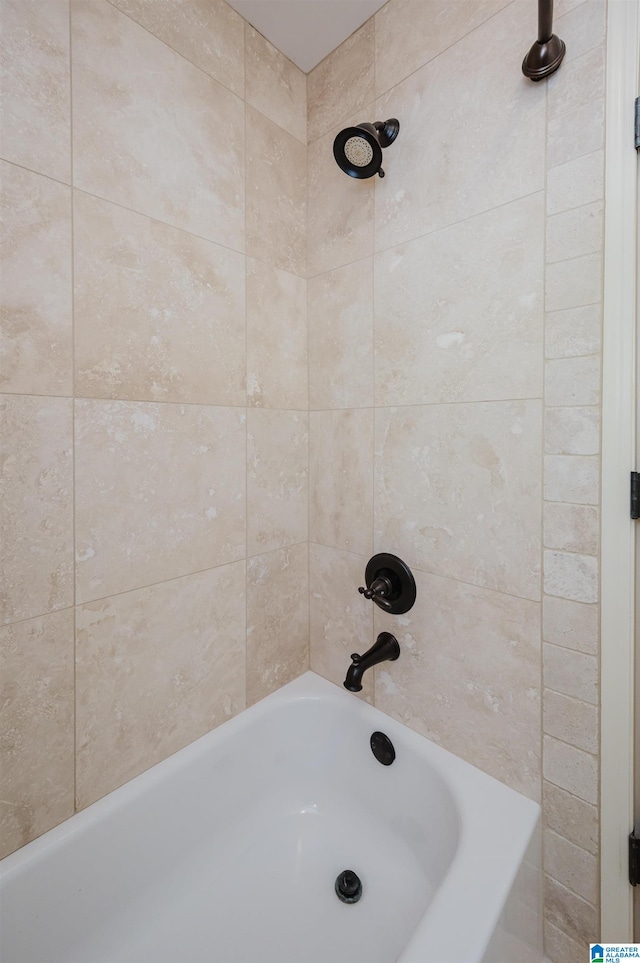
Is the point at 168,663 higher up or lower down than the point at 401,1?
lower down

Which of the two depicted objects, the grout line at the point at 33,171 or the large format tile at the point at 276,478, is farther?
the large format tile at the point at 276,478

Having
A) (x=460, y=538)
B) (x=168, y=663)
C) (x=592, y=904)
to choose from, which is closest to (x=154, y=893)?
(x=168, y=663)

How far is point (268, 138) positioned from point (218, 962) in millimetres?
2278

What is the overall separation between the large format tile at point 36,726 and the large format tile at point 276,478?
1.88 feet

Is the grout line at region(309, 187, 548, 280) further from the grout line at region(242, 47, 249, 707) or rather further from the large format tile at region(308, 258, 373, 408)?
the grout line at region(242, 47, 249, 707)

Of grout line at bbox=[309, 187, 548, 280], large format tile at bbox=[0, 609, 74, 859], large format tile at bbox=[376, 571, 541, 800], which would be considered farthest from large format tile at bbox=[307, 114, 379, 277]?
large format tile at bbox=[0, 609, 74, 859]

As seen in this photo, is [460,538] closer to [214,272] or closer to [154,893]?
[214,272]

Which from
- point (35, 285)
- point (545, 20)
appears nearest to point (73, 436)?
point (35, 285)

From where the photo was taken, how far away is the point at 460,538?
113 centimetres

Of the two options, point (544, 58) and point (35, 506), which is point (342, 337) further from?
point (35, 506)

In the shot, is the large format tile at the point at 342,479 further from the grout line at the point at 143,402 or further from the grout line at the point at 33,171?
the grout line at the point at 33,171

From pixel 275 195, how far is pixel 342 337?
0.52m

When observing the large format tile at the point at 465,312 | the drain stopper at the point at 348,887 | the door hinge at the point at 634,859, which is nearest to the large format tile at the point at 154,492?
the large format tile at the point at 465,312

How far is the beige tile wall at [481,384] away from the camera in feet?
3.04
